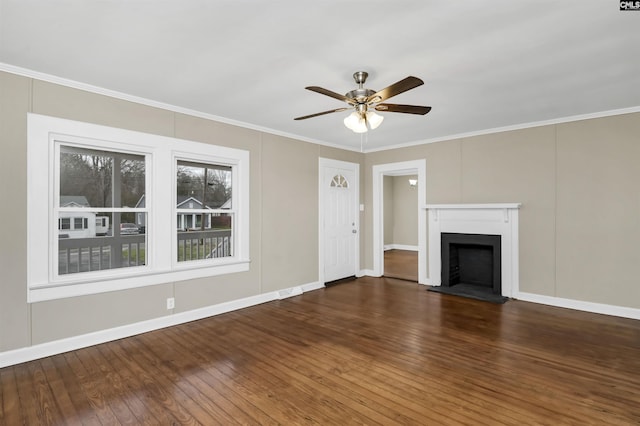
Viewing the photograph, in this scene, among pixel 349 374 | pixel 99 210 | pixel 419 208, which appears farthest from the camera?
pixel 419 208

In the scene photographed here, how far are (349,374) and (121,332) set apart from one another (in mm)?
2464

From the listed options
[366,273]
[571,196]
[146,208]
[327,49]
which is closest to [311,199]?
[366,273]

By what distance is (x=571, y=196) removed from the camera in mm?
4395

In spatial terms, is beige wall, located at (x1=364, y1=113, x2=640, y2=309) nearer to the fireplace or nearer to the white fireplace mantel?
the white fireplace mantel

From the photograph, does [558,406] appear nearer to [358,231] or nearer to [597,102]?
[597,102]

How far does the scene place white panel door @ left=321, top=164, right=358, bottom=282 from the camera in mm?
5871

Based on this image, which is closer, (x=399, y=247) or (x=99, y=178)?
(x=99, y=178)

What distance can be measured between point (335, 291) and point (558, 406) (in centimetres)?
348

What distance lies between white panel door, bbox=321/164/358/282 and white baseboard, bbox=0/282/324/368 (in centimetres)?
138

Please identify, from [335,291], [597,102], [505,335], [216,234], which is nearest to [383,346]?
[505,335]

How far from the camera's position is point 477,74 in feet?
9.79

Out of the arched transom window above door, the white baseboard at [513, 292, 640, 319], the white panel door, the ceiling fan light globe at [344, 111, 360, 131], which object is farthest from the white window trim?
the white baseboard at [513, 292, 640, 319]

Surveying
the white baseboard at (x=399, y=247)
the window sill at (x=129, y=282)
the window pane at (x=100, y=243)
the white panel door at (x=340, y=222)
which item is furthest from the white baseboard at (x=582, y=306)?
the white baseboard at (x=399, y=247)

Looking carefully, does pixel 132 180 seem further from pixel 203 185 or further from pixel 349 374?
pixel 349 374
